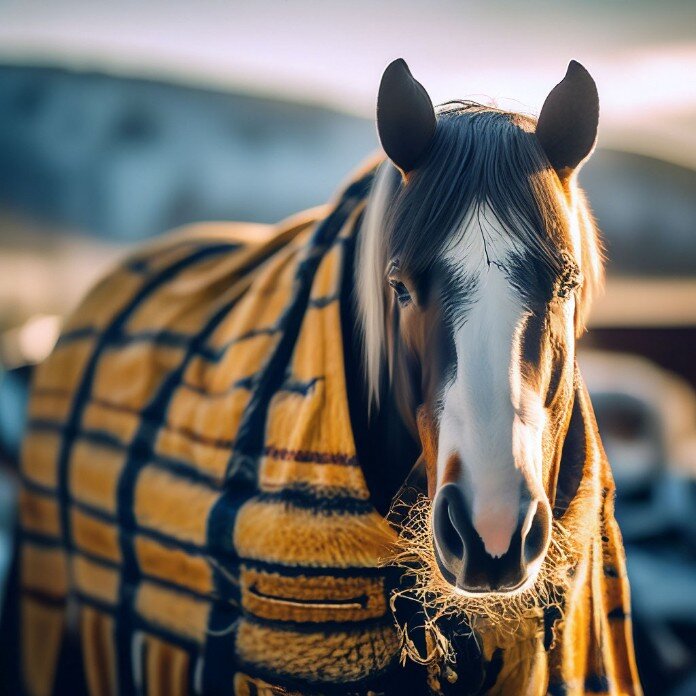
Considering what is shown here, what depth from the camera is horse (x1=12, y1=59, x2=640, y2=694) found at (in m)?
0.58

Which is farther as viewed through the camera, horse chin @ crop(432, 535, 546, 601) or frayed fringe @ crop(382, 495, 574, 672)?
frayed fringe @ crop(382, 495, 574, 672)

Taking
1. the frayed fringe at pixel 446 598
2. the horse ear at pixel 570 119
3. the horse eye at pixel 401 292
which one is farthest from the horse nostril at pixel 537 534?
the horse ear at pixel 570 119

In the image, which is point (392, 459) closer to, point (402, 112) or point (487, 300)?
point (487, 300)

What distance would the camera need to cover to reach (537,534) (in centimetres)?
56

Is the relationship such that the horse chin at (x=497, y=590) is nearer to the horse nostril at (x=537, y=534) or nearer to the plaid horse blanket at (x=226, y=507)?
the horse nostril at (x=537, y=534)

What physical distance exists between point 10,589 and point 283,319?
2.69 feet

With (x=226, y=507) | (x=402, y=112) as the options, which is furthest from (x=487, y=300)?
(x=226, y=507)

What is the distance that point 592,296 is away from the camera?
2.38 feet

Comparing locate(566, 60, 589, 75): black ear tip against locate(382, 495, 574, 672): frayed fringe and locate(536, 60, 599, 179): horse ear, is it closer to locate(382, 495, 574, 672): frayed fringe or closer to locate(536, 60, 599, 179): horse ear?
locate(536, 60, 599, 179): horse ear

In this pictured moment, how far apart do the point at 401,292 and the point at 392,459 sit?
201 mm

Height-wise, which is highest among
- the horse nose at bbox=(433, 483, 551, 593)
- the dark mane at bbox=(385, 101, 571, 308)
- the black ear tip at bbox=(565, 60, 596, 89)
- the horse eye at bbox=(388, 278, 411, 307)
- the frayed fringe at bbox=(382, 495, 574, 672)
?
the black ear tip at bbox=(565, 60, 596, 89)

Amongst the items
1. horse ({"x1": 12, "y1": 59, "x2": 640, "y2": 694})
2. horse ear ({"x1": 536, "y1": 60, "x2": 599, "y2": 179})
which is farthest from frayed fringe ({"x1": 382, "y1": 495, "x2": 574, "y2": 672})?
horse ear ({"x1": 536, "y1": 60, "x2": 599, "y2": 179})

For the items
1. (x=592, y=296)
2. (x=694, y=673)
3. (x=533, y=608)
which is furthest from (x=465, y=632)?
(x=694, y=673)

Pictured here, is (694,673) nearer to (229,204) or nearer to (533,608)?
(533,608)
